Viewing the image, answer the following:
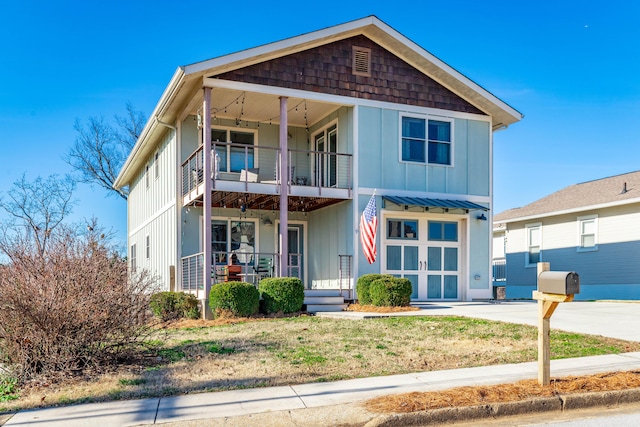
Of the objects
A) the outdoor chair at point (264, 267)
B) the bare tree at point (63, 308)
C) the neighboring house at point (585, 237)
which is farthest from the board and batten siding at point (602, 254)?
the bare tree at point (63, 308)

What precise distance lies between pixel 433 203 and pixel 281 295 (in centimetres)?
548

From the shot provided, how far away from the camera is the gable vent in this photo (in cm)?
1692

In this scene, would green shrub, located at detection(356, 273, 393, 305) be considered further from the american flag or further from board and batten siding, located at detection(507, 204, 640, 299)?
board and batten siding, located at detection(507, 204, 640, 299)

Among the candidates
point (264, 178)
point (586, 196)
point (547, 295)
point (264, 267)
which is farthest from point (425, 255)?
point (547, 295)

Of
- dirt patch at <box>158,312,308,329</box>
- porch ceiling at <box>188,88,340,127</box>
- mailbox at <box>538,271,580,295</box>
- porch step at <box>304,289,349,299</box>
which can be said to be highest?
porch ceiling at <box>188,88,340,127</box>

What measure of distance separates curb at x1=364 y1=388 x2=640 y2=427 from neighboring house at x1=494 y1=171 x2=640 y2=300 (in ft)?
54.6

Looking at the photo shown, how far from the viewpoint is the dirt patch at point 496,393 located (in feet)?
19.6

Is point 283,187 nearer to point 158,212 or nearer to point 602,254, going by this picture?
point 158,212

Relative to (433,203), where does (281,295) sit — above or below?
below

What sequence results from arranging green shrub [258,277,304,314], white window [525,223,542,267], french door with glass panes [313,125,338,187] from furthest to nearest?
white window [525,223,542,267], french door with glass panes [313,125,338,187], green shrub [258,277,304,314]

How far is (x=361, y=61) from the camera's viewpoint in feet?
55.9

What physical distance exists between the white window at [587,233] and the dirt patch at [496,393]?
1740cm

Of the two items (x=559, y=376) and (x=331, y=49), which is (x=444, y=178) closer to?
(x=331, y=49)

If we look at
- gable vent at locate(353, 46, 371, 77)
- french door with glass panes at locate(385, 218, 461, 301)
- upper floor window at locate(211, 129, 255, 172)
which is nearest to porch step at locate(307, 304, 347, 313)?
french door with glass panes at locate(385, 218, 461, 301)
